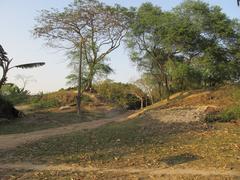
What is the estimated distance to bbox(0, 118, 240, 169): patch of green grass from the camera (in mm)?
10664

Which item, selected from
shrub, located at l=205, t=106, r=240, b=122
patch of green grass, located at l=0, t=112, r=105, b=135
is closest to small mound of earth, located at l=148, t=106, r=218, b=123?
shrub, located at l=205, t=106, r=240, b=122

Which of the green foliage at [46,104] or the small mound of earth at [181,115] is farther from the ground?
the green foliage at [46,104]

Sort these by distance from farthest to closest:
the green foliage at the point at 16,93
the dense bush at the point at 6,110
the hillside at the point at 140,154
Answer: the green foliage at the point at 16,93 < the dense bush at the point at 6,110 < the hillside at the point at 140,154

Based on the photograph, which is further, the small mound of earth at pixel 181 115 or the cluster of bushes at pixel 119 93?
the cluster of bushes at pixel 119 93

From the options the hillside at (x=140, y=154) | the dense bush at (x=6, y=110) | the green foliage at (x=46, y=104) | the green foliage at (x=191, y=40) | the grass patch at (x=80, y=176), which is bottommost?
the grass patch at (x=80, y=176)

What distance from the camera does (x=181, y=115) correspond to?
19266 mm

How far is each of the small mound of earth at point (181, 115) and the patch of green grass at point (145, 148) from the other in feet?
A: 6.17

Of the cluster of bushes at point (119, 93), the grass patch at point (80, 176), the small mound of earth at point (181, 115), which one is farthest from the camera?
the cluster of bushes at point (119, 93)

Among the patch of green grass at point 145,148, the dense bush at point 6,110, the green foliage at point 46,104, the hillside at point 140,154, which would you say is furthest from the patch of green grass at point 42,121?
the patch of green grass at point 145,148

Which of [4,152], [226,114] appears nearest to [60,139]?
[4,152]

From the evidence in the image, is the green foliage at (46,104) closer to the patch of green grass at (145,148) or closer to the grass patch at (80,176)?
the patch of green grass at (145,148)

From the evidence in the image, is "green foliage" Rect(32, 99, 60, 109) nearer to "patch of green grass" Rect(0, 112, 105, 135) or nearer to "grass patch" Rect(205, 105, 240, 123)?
"patch of green grass" Rect(0, 112, 105, 135)

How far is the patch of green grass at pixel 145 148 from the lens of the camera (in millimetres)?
10664

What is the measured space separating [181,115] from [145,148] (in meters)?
7.09
